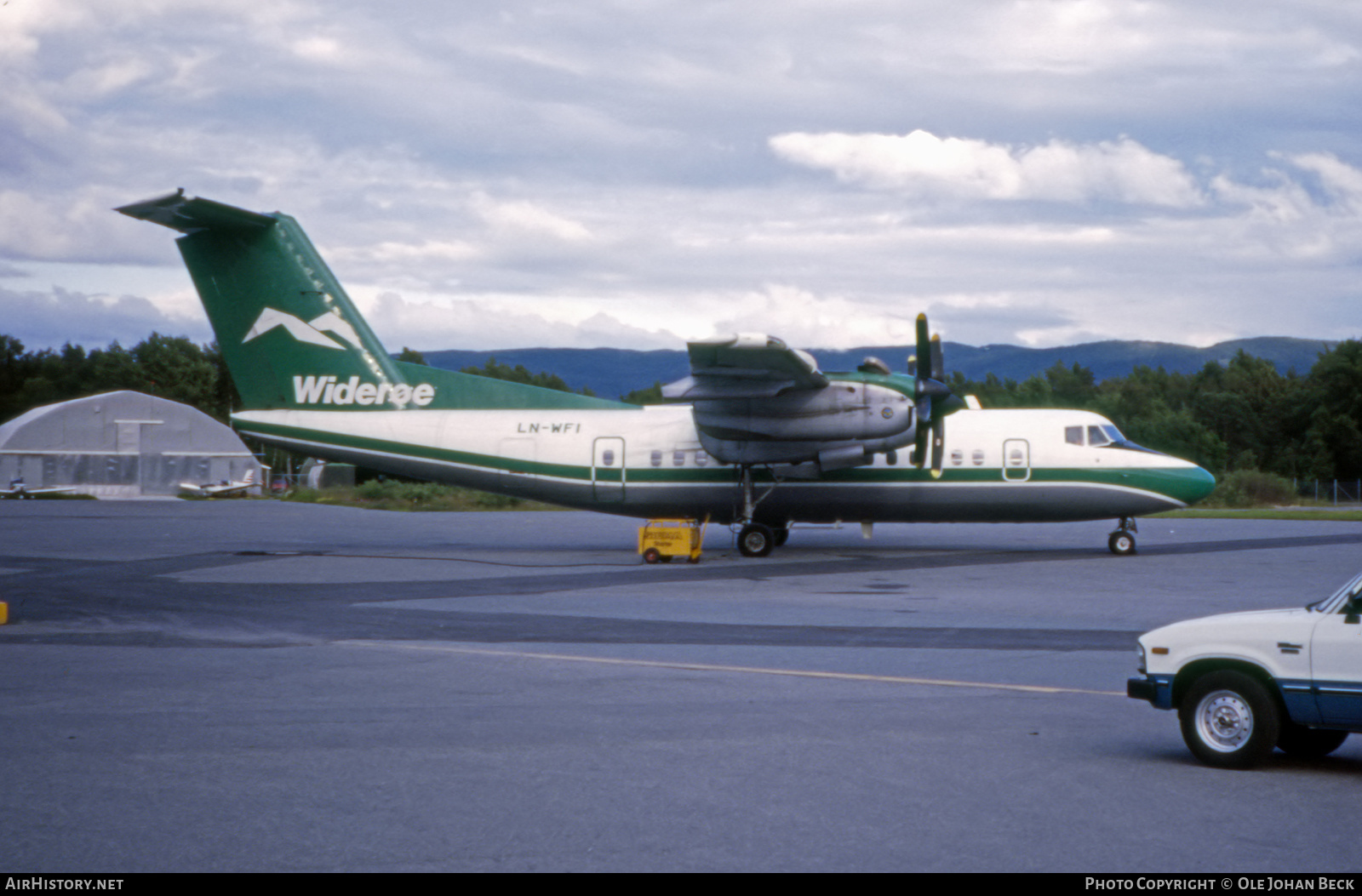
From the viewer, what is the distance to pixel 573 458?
90.1 feet

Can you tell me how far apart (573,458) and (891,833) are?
862 inches

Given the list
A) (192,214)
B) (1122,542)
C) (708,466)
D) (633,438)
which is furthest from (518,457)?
(1122,542)

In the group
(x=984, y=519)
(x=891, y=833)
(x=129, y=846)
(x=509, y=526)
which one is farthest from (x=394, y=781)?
(x=509, y=526)

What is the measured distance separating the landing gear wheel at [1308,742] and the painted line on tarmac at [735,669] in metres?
2.35

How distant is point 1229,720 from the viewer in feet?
24.4

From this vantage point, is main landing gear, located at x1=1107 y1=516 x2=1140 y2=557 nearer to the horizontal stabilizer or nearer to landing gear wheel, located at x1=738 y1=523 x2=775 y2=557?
landing gear wheel, located at x1=738 y1=523 x2=775 y2=557

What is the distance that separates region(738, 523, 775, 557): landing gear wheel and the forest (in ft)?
146

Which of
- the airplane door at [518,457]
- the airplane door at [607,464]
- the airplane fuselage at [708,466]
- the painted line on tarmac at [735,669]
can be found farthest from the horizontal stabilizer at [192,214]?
the painted line on tarmac at [735,669]

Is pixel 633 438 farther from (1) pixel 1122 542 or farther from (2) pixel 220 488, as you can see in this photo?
(2) pixel 220 488

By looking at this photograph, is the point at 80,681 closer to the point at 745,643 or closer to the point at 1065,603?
the point at 745,643

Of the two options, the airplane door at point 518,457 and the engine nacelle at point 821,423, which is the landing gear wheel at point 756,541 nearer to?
the engine nacelle at point 821,423

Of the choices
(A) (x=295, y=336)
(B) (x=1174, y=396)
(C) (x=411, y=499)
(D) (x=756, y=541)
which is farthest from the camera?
(B) (x=1174, y=396)

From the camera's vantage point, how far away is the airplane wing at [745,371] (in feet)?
73.1

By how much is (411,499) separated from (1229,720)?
2263 inches
